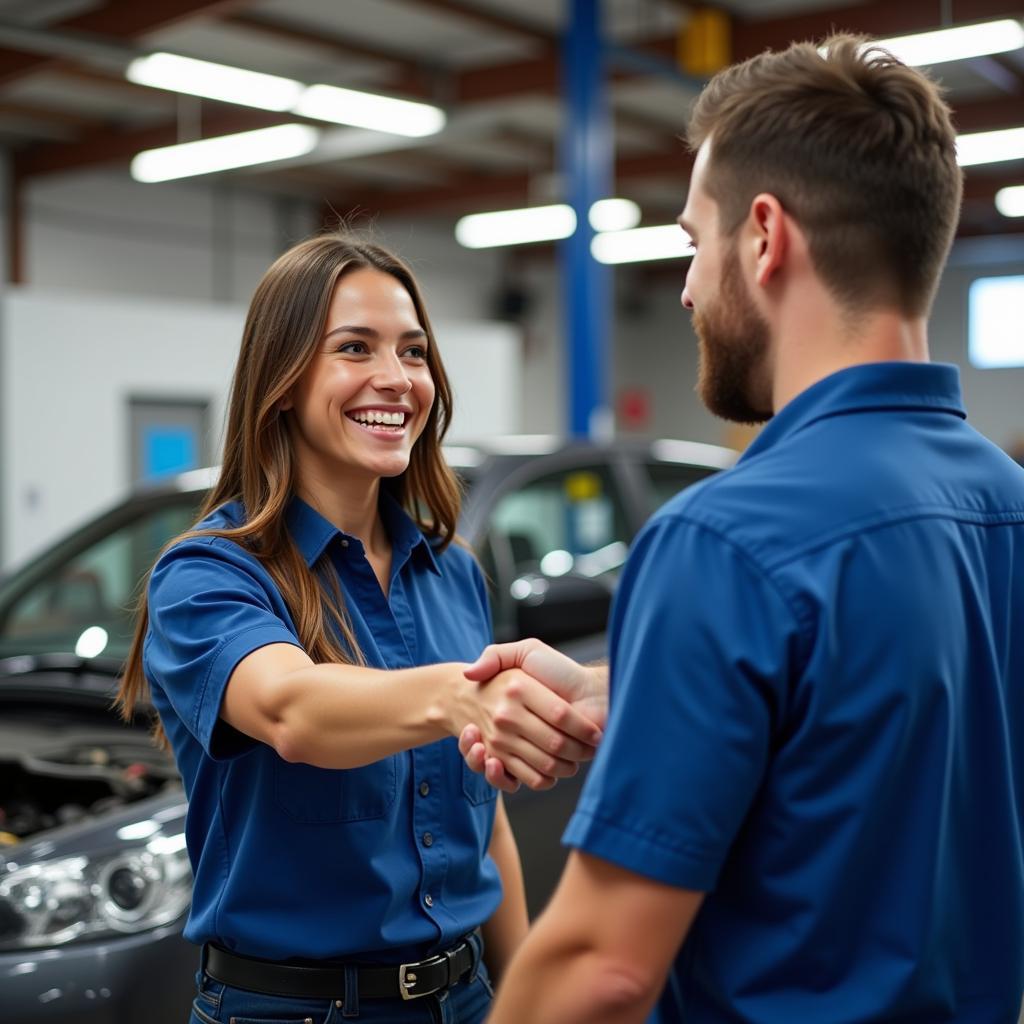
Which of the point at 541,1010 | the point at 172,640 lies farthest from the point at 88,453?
the point at 541,1010

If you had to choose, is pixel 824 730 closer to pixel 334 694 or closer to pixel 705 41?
pixel 334 694

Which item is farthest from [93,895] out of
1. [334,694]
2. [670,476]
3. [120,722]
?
[670,476]

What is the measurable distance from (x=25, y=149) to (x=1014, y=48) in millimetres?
10251

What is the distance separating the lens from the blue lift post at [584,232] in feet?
27.5

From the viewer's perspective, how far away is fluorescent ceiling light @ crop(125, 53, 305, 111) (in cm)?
799

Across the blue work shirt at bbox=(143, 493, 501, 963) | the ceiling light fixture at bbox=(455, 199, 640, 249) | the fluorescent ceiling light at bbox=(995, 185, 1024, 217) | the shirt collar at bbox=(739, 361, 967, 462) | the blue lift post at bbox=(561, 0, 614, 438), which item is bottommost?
the blue work shirt at bbox=(143, 493, 501, 963)

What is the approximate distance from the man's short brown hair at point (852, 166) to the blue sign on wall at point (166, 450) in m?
10.5

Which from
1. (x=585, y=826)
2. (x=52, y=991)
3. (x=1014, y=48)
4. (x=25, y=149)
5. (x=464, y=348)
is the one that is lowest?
(x=52, y=991)

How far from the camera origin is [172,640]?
5.20 ft

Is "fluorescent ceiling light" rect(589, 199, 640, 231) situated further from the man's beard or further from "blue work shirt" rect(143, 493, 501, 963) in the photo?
the man's beard

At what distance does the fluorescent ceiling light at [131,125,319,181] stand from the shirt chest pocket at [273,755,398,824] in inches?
367

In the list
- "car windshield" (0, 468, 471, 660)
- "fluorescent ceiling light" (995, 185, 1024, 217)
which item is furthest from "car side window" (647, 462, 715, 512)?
"fluorescent ceiling light" (995, 185, 1024, 217)

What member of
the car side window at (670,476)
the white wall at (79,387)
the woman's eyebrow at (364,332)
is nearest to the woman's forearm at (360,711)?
the woman's eyebrow at (364,332)

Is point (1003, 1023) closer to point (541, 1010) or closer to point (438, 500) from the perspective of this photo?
point (541, 1010)
